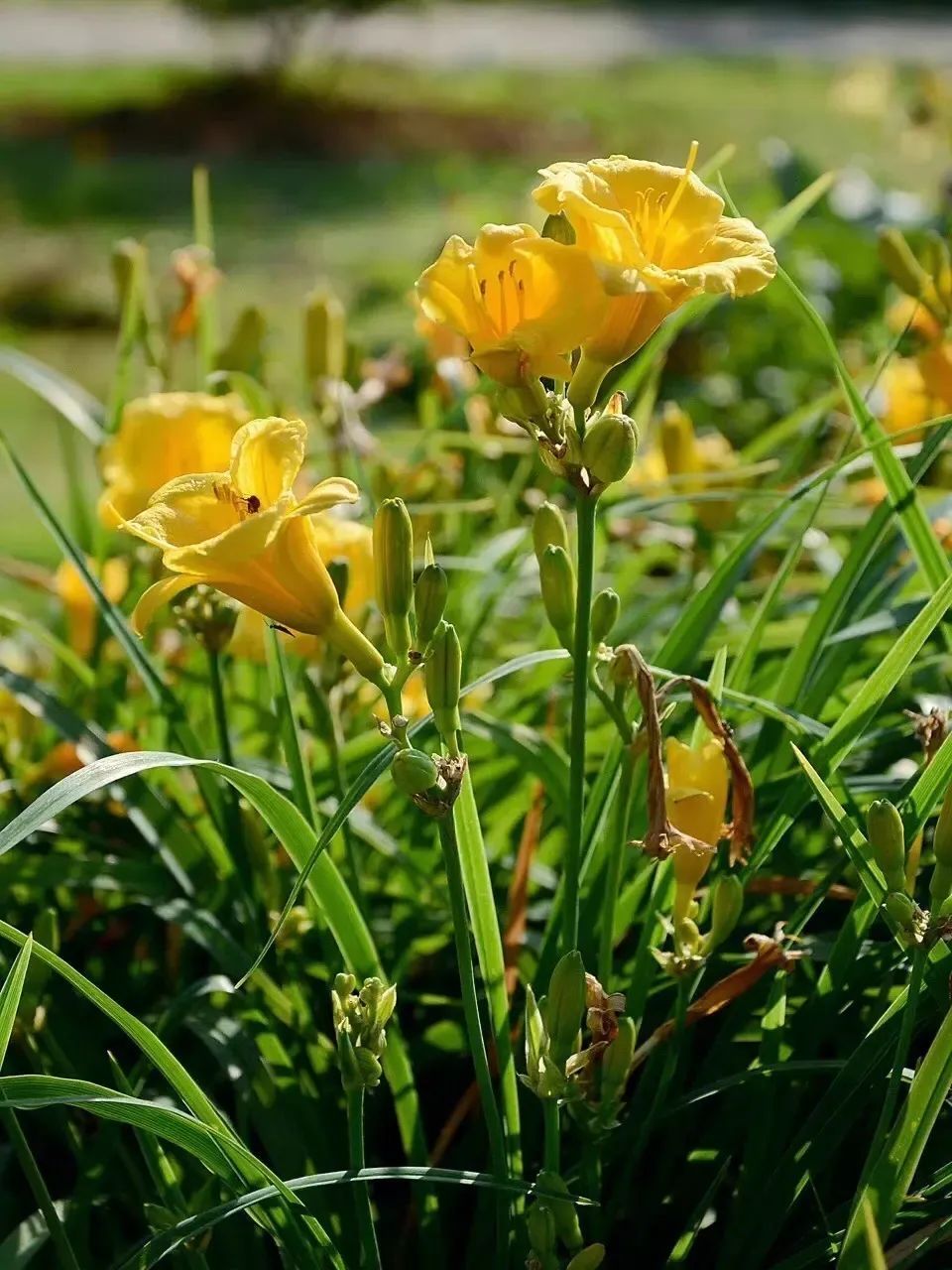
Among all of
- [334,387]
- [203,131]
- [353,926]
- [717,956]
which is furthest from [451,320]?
[203,131]

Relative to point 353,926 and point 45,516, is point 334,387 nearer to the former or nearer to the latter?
point 45,516

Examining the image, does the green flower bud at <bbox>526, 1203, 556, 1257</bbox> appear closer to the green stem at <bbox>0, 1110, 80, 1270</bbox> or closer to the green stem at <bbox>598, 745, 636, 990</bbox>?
the green stem at <bbox>598, 745, 636, 990</bbox>

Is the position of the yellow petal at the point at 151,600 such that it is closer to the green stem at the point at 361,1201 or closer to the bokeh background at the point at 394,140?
the green stem at the point at 361,1201

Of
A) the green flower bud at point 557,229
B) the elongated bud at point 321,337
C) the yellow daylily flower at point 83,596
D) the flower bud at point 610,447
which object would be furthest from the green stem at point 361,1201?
the elongated bud at point 321,337

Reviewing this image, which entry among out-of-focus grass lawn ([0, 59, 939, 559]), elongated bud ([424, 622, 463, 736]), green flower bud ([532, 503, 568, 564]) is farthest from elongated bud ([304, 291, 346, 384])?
out-of-focus grass lawn ([0, 59, 939, 559])

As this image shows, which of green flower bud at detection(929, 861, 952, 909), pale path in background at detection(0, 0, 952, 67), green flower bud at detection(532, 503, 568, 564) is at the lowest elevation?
green flower bud at detection(929, 861, 952, 909)

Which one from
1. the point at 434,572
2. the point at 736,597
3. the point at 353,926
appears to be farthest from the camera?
the point at 736,597

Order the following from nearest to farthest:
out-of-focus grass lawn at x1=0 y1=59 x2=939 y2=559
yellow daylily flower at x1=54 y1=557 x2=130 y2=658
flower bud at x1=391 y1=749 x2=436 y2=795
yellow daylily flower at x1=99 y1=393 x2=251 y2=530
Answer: flower bud at x1=391 y1=749 x2=436 y2=795 → yellow daylily flower at x1=99 y1=393 x2=251 y2=530 → yellow daylily flower at x1=54 y1=557 x2=130 y2=658 → out-of-focus grass lawn at x1=0 y1=59 x2=939 y2=559
